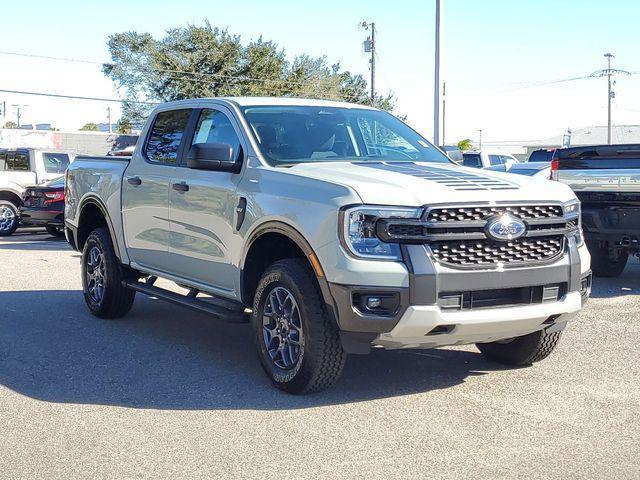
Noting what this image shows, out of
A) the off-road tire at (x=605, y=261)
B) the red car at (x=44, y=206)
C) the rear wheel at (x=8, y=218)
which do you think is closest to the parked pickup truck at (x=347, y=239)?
the off-road tire at (x=605, y=261)

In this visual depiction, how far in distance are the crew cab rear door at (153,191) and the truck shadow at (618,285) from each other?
5078 millimetres

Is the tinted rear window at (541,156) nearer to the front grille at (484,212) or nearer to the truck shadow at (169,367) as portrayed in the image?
the truck shadow at (169,367)

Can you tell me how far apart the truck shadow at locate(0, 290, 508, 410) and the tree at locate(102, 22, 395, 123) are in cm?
4426

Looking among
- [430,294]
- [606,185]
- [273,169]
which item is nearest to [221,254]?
[273,169]

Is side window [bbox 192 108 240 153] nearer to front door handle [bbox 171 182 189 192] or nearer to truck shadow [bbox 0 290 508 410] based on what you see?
front door handle [bbox 171 182 189 192]

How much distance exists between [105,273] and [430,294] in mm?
4145

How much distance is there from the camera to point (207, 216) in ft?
22.2

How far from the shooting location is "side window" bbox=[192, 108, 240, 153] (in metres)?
6.84

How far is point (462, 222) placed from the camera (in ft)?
17.6

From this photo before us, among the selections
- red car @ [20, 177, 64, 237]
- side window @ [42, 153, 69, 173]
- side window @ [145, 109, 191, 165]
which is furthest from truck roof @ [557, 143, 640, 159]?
side window @ [42, 153, 69, 173]

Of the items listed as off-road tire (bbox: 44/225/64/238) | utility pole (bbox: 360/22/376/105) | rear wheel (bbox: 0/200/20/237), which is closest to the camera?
off-road tire (bbox: 44/225/64/238)

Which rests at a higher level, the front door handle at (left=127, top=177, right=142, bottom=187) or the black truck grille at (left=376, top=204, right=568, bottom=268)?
the front door handle at (left=127, top=177, right=142, bottom=187)

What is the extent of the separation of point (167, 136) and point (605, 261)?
6216 mm

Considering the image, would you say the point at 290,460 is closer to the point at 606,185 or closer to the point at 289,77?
the point at 606,185
